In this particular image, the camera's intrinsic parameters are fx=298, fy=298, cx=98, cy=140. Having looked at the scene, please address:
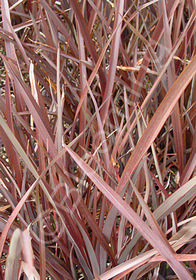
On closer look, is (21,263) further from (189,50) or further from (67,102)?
(189,50)

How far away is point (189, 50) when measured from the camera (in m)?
0.65

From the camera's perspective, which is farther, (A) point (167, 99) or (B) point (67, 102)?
(B) point (67, 102)

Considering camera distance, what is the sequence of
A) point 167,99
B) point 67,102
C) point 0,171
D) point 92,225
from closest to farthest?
point 167,99 → point 92,225 → point 0,171 → point 67,102

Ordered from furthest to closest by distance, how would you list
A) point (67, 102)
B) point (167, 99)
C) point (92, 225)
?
point (67, 102), point (92, 225), point (167, 99)

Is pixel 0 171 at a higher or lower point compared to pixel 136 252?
higher

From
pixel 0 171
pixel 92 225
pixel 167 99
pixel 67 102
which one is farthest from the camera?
pixel 67 102

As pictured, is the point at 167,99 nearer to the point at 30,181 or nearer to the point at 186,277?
the point at 186,277

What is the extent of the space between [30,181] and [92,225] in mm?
157

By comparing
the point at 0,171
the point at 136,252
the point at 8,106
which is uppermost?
the point at 8,106

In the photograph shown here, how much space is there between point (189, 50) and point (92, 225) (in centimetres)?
46

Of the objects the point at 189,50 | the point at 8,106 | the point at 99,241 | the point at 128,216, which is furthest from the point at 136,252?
the point at 189,50

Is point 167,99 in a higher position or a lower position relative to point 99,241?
higher

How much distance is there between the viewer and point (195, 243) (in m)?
0.41

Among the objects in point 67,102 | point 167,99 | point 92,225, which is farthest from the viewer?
point 67,102
